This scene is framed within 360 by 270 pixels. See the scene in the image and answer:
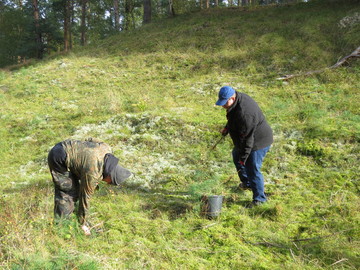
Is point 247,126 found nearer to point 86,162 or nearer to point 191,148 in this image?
point 86,162

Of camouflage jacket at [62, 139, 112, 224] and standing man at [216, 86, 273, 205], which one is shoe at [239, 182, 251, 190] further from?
camouflage jacket at [62, 139, 112, 224]

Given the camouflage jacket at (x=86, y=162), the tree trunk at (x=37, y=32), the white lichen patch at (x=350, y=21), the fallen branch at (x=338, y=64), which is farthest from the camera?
the tree trunk at (x=37, y=32)

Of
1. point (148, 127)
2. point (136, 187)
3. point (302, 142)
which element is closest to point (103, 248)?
point (136, 187)

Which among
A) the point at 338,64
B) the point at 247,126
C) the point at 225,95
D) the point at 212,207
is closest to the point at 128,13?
the point at 338,64

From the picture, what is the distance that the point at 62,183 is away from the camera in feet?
11.1

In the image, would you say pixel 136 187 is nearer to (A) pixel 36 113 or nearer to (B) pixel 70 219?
(B) pixel 70 219

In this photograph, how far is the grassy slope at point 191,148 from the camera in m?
3.20

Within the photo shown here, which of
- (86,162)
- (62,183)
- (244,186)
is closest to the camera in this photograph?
(86,162)

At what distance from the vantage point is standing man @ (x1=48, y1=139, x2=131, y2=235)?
3.10 metres

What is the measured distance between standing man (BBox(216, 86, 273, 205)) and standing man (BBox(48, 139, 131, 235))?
1.70 meters

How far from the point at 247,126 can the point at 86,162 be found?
222cm

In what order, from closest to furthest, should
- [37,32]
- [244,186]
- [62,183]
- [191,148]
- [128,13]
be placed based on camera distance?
[62,183] < [244,186] < [191,148] < [37,32] < [128,13]

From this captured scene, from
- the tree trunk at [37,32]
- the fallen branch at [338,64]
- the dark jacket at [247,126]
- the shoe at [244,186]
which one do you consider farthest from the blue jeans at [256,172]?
the tree trunk at [37,32]

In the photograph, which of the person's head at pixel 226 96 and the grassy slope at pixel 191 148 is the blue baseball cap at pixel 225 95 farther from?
the grassy slope at pixel 191 148
